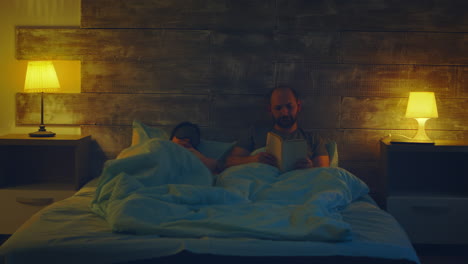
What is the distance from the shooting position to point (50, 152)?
3.19m

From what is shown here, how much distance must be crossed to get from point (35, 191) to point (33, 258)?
132 centimetres

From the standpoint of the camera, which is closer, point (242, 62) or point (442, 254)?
point (442, 254)

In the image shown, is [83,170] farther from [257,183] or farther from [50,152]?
[257,183]

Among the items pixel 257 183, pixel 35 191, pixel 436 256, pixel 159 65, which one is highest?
pixel 159 65

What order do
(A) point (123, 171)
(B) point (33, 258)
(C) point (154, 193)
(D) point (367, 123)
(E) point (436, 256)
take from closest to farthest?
1. (B) point (33, 258)
2. (C) point (154, 193)
3. (A) point (123, 171)
4. (E) point (436, 256)
5. (D) point (367, 123)

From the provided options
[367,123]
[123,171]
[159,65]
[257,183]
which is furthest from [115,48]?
[367,123]

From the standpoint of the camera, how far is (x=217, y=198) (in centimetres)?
200

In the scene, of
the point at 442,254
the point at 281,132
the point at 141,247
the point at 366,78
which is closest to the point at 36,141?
the point at 281,132

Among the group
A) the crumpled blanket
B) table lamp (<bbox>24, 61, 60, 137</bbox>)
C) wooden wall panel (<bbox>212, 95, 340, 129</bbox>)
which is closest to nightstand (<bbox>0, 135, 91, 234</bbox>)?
table lamp (<bbox>24, 61, 60, 137</bbox>)

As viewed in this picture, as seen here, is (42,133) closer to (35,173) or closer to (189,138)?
(35,173)

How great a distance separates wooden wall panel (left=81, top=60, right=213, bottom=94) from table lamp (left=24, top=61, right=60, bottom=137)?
23cm

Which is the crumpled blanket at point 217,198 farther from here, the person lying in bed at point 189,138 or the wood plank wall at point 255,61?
the wood plank wall at point 255,61

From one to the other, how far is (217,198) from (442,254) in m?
1.50

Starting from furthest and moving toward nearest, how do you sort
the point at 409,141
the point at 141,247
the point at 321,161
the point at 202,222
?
the point at 409,141 → the point at 321,161 → the point at 202,222 → the point at 141,247
